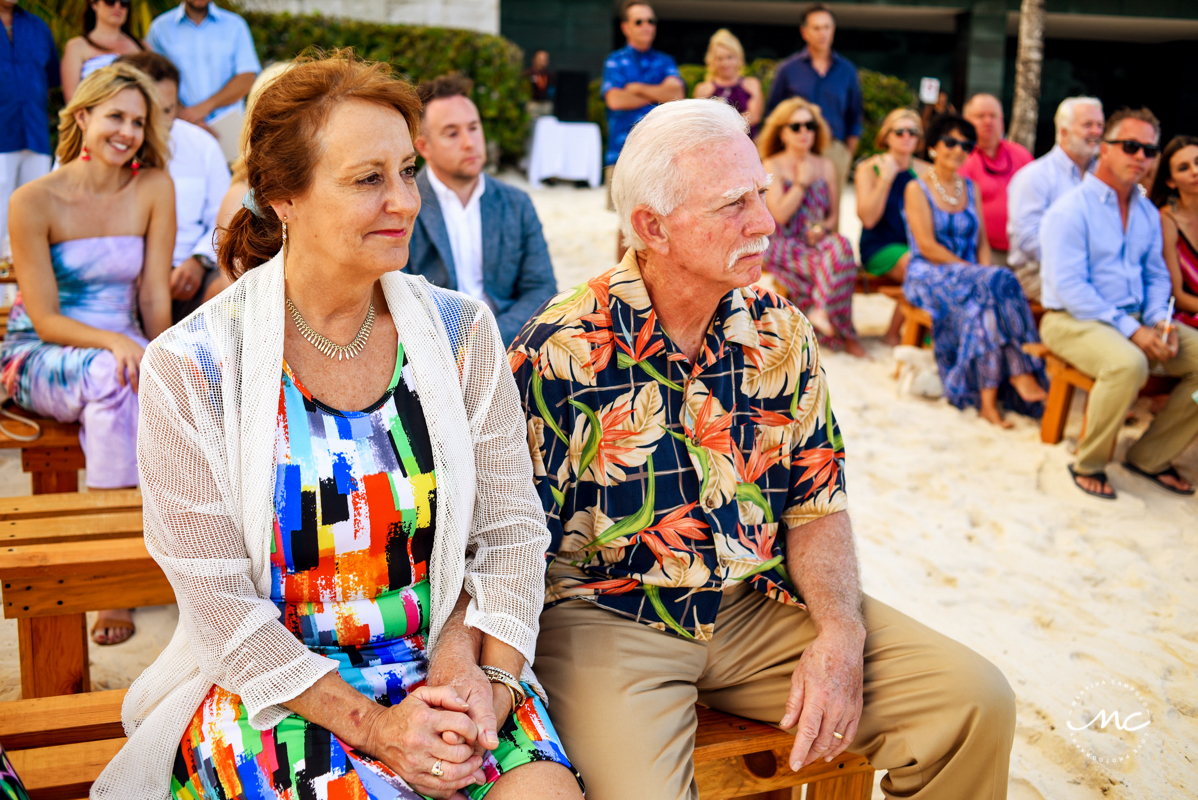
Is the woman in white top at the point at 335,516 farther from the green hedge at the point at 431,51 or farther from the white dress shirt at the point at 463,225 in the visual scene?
the green hedge at the point at 431,51

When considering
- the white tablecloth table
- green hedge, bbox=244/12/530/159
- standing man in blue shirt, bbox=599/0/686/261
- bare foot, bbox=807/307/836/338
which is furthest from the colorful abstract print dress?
the white tablecloth table

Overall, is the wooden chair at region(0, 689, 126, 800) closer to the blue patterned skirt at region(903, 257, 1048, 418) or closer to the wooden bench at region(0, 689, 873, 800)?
the wooden bench at region(0, 689, 873, 800)

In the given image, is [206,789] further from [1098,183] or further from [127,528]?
[1098,183]

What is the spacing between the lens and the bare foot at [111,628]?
2992 millimetres

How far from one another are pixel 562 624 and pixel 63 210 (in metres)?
2.49

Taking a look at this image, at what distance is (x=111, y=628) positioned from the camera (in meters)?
3.02

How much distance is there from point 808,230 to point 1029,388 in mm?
1878

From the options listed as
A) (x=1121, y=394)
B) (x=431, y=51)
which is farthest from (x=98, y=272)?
(x=431, y=51)

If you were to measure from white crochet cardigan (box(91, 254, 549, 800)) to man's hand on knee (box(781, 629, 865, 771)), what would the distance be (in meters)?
0.54

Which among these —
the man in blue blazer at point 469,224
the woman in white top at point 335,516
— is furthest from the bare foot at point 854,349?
the woman in white top at point 335,516

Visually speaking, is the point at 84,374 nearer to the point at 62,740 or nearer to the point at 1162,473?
the point at 62,740

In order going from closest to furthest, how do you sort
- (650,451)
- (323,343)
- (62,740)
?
(323,343) → (62,740) → (650,451)
